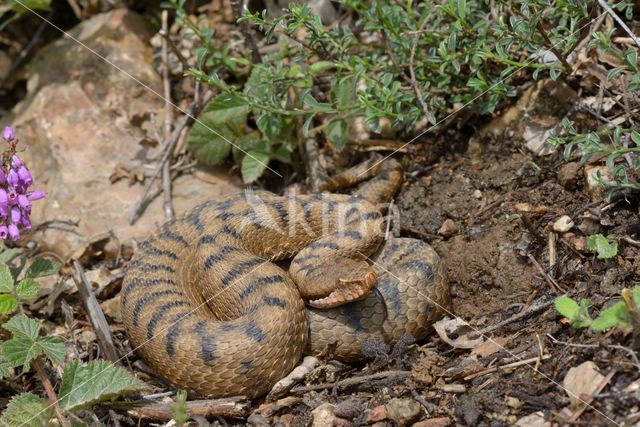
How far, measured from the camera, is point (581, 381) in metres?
3.91

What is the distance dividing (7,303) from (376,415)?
8.00 ft

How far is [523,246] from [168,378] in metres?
2.70

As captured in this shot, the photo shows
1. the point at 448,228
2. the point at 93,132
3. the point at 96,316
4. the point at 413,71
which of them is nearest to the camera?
the point at 96,316

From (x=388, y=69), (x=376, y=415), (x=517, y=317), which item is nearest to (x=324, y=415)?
(x=376, y=415)

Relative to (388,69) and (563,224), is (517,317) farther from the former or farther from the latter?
(388,69)

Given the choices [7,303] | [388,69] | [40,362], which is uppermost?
[388,69]

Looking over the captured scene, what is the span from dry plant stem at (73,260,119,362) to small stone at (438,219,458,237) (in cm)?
270

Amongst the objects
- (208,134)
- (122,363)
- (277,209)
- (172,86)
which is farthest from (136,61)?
(122,363)

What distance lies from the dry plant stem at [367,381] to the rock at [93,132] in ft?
8.24

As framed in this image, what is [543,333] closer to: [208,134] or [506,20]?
[506,20]

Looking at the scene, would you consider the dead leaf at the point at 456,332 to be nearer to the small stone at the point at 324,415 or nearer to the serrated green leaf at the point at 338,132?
the small stone at the point at 324,415

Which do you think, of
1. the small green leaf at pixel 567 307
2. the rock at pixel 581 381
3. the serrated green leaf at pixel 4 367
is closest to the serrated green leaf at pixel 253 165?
the serrated green leaf at pixel 4 367

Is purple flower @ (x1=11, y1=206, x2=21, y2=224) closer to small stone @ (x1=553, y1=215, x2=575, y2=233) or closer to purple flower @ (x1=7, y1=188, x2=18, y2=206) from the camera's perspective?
A: purple flower @ (x1=7, y1=188, x2=18, y2=206)

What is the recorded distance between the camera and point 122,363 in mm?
5355
